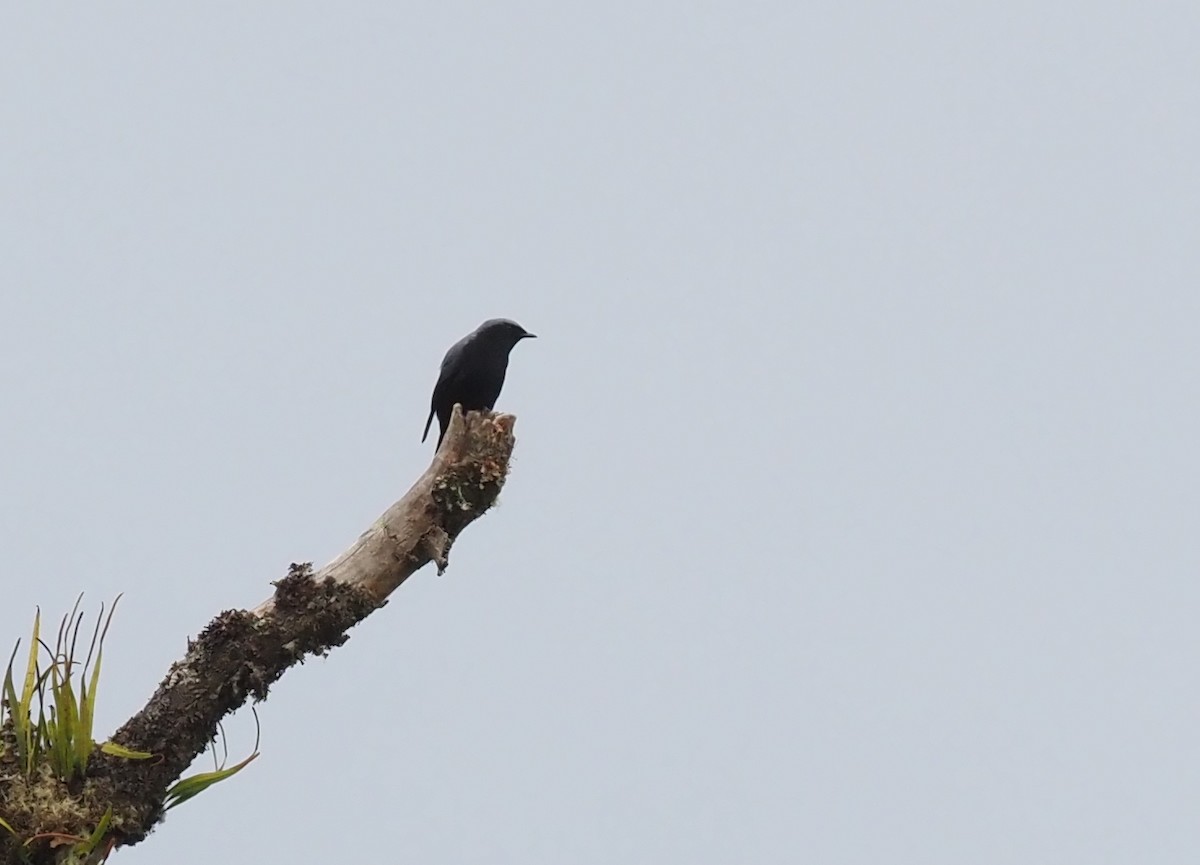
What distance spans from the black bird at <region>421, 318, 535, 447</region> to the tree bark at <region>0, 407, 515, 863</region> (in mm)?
2860

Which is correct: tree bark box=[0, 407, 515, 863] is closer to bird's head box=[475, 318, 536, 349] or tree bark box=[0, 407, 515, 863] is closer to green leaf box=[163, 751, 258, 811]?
green leaf box=[163, 751, 258, 811]

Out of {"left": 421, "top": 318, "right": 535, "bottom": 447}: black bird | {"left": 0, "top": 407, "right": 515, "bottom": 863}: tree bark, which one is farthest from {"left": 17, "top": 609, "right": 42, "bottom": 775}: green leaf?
{"left": 421, "top": 318, "right": 535, "bottom": 447}: black bird

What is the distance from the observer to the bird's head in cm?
956

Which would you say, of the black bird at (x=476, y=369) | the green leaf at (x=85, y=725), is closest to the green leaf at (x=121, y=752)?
the green leaf at (x=85, y=725)

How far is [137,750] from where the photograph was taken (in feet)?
18.0

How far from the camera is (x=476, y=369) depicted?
30.9 feet

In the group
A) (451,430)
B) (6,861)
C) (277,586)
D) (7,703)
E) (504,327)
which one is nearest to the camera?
(6,861)

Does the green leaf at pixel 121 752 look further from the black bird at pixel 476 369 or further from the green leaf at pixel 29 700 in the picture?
the black bird at pixel 476 369

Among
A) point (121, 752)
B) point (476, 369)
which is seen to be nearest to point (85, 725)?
point (121, 752)

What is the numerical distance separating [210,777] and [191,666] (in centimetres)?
45

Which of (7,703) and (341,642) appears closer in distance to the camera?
(7,703)

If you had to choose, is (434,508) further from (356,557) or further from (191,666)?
(191,666)

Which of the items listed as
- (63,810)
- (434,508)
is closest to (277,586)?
(434,508)

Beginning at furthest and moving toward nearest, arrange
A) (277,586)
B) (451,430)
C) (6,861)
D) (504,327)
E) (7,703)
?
(504,327) → (451,430) → (277,586) → (7,703) → (6,861)
